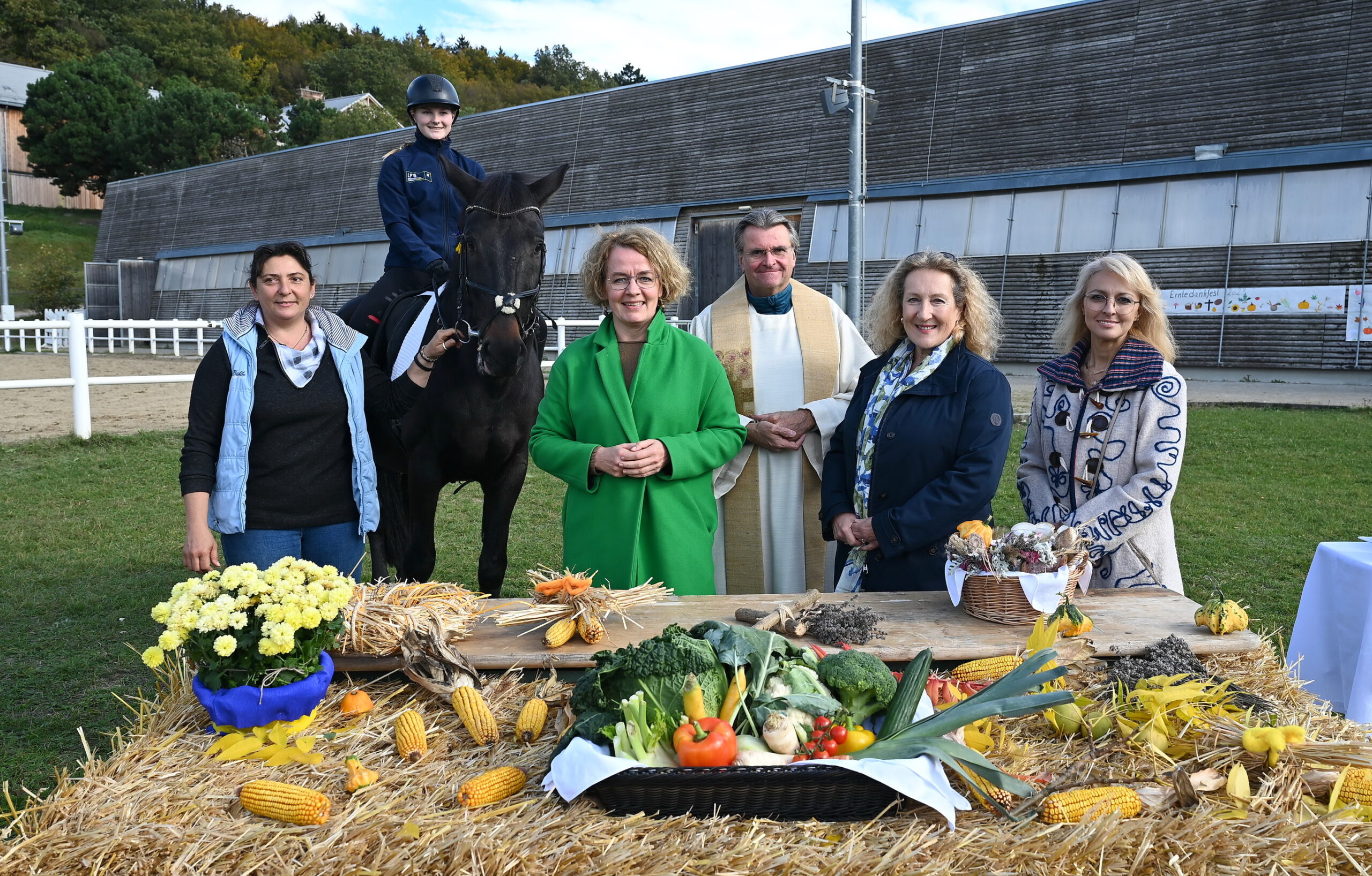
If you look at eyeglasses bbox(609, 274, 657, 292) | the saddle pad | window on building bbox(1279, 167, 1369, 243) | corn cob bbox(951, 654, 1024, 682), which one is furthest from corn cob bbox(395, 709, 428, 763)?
window on building bbox(1279, 167, 1369, 243)

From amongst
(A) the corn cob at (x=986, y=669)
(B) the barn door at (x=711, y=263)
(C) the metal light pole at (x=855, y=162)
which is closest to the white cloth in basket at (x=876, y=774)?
(A) the corn cob at (x=986, y=669)

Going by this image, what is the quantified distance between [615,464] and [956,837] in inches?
77.7

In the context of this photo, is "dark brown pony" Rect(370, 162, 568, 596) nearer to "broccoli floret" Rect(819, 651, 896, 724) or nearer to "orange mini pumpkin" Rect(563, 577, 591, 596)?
"orange mini pumpkin" Rect(563, 577, 591, 596)

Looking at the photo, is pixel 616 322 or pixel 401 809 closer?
pixel 401 809

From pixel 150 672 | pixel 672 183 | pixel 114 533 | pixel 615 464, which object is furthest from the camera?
pixel 672 183

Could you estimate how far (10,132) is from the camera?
206 ft

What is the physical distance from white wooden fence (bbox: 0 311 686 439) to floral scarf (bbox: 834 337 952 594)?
189 cm

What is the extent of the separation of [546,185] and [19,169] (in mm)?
74298

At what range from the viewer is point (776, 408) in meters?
4.29

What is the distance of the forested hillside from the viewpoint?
185 feet

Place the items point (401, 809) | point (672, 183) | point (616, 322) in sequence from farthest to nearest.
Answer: point (672, 183) → point (616, 322) → point (401, 809)

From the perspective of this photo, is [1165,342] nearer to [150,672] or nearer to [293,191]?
[150,672]

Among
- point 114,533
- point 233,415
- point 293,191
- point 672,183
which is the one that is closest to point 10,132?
point 293,191

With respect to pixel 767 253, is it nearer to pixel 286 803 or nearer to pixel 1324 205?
pixel 286 803
